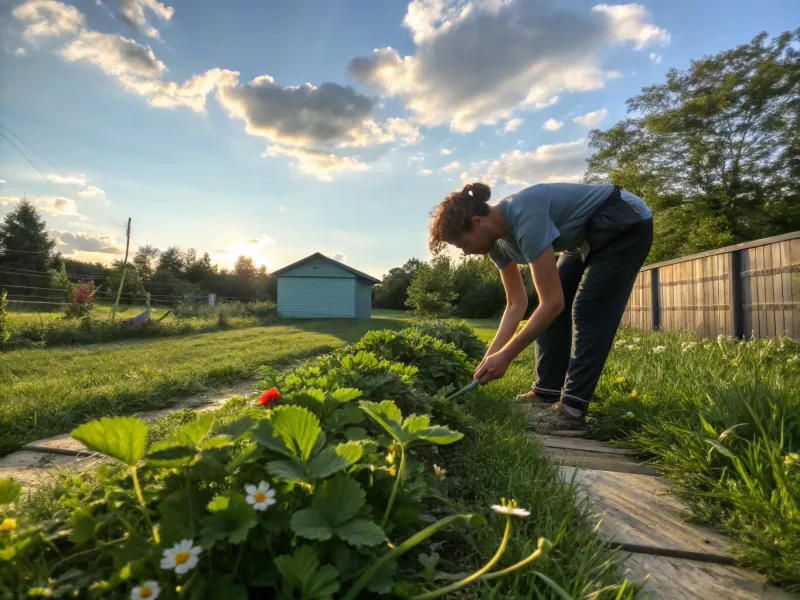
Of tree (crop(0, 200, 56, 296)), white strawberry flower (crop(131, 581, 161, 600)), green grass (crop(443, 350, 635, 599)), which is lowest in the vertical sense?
green grass (crop(443, 350, 635, 599))

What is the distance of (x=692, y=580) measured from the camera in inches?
40.2

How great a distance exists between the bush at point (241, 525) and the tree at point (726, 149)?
20014mm

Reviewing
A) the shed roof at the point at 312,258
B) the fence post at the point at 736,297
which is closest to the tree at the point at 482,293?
the shed roof at the point at 312,258

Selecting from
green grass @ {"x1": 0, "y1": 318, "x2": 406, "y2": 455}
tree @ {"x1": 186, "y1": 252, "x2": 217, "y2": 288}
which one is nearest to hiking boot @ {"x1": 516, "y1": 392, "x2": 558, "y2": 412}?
green grass @ {"x1": 0, "y1": 318, "x2": 406, "y2": 455}

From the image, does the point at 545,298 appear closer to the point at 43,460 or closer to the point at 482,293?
the point at 43,460

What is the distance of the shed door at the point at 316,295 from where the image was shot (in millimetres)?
22766

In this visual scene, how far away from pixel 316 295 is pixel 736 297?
19.2 meters

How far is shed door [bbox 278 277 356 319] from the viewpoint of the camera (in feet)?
74.7

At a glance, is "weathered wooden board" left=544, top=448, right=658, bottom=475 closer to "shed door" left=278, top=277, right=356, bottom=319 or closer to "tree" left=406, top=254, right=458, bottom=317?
"tree" left=406, top=254, right=458, bottom=317

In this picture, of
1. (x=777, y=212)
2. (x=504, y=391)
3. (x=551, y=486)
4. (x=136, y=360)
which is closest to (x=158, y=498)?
(x=551, y=486)

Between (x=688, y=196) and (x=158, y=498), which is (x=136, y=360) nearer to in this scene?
(x=158, y=498)

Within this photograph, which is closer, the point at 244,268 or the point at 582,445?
the point at 582,445

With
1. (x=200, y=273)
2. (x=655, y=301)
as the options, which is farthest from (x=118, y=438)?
(x=200, y=273)

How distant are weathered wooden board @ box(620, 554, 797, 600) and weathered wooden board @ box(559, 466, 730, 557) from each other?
0.05m
